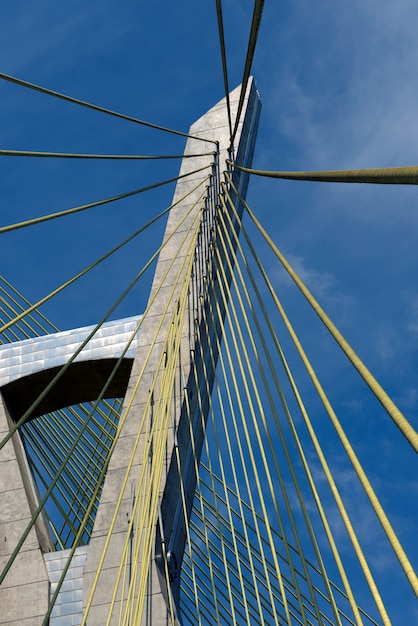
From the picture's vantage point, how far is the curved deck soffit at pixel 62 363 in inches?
658

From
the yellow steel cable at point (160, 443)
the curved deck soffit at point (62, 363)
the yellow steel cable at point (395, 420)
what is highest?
the curved deck soffit at point (62, 363)

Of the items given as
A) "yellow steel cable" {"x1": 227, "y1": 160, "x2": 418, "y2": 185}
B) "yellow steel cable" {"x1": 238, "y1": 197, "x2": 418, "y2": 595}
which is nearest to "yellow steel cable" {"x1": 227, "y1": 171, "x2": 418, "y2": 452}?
"yellow steel cable" {"x1": 238, "y1": 197, "x2": 418, "y2": 595}

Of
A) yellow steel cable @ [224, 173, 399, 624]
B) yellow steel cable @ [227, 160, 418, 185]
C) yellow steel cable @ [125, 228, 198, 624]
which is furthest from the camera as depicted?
yellow steel cable @ [125, 228, 198, 624]

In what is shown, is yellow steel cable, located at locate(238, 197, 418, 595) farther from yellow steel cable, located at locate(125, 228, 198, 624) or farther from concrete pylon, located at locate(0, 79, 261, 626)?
yellow steel cable, located at locate(125, 228, 198, 624)

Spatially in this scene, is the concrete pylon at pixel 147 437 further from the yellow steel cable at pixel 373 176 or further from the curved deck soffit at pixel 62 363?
the yellow steel cable at pixel 373 176

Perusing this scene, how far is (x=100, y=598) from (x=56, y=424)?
22.9 feet

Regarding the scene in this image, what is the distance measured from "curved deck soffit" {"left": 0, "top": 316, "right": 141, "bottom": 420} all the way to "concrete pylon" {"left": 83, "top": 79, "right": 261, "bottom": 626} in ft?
3.95

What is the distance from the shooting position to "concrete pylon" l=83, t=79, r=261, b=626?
12875 mm

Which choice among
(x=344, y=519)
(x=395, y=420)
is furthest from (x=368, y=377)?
(x=344, y=519)

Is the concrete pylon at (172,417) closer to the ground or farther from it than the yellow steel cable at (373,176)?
farther from it

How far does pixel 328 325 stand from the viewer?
7.93m

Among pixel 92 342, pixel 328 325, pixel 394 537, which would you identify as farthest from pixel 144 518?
pixel 394 537

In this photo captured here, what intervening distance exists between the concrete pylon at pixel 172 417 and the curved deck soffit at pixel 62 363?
1203mm

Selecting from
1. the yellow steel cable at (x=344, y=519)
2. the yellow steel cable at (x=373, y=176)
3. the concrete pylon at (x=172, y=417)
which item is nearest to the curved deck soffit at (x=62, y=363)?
the concrete pylon at (x=172, y=417)
